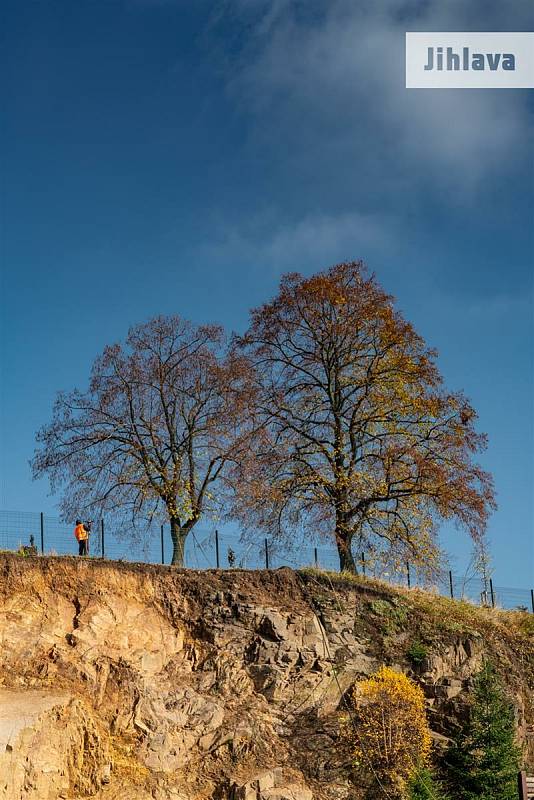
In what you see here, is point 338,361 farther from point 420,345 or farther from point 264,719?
point 264,719

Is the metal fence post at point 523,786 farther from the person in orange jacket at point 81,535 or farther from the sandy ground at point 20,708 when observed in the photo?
the person in orange jacket at point 81,535

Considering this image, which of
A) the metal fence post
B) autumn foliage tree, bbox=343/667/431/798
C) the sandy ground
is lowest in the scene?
the metal fence post

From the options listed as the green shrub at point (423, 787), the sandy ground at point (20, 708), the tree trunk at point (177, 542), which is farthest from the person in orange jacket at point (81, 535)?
the green shrub at point (423, 787)

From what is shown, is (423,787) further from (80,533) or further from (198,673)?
(80,533)

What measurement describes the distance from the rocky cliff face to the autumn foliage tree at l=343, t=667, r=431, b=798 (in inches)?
21.8

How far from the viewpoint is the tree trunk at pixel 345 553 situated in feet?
115

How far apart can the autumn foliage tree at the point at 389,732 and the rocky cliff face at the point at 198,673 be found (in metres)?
0.55

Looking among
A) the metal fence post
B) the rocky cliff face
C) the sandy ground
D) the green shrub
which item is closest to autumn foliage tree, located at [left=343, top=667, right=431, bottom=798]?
the green shrub

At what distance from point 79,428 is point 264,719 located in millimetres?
14176

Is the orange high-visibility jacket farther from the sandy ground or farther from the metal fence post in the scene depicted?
the metal fence post

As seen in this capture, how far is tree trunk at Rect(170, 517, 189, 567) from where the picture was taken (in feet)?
117

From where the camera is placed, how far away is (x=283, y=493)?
3612 cm

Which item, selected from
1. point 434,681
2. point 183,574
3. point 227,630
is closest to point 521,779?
point 434,681

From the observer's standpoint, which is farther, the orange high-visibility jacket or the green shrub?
the orange high-visibility jacket
